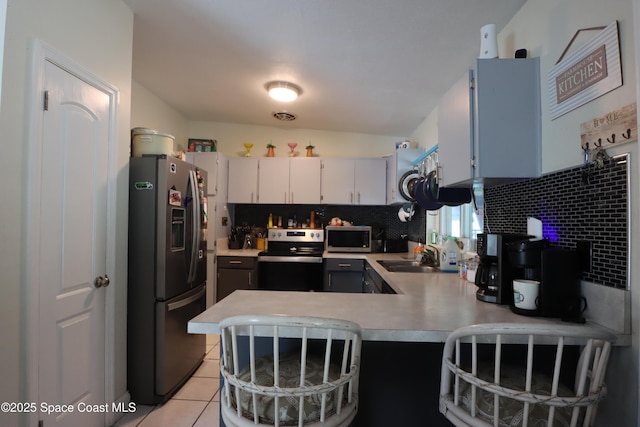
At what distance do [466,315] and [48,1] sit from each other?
2374mm

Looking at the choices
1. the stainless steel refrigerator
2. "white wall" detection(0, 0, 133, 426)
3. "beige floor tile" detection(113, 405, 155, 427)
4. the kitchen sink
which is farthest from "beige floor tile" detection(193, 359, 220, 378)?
the kitchen sink

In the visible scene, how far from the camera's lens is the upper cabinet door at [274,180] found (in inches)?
151

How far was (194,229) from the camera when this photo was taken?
239 cm

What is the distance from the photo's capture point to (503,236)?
1.43m

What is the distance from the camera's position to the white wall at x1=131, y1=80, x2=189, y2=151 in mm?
2916

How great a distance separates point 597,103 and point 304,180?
116 inches

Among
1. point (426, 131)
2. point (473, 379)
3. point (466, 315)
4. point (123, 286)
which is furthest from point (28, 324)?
point (426, 131)

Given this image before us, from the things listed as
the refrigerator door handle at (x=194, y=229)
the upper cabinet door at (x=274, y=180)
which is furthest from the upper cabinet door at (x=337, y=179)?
the refrigerator door handle at (x=194, y=229)

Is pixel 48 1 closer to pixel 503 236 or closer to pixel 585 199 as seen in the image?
pixel 503 236

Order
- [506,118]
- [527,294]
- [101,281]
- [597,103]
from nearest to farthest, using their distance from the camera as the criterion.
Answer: [597,103] < [527,294] < [506,118] < [101,281]

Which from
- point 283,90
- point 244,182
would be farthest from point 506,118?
point 244,182

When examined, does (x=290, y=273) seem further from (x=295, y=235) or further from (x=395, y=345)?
(x=395, y=345)

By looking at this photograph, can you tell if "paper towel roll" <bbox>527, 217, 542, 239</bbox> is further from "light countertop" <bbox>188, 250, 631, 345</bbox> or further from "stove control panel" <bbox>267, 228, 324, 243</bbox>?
"stove control panel" <bbox>267, 228, 324, 243</bbox>

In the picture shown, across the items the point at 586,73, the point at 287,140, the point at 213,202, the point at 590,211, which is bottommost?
the point at 590,211
